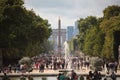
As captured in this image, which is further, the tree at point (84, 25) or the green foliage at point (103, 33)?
→ the tree at point (84, 25)

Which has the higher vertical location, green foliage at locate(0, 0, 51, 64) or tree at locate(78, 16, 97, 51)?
tree at locate(78, 16, 97, 51)

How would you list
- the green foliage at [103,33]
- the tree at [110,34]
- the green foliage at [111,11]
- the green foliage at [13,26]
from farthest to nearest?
the green foliage at [111,11], the green foliage at [103,33], the tree at [110,34], the green foliage at [13,26]

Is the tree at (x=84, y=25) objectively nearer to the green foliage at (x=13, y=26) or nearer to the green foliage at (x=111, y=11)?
the green foliage at (x=111, y=11)

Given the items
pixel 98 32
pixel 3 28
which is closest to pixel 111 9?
pixel 98 32

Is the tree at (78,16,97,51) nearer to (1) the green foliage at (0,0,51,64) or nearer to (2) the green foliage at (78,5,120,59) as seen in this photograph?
(2) the green foliage at (78,5,120,59)

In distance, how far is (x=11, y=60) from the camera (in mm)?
77438

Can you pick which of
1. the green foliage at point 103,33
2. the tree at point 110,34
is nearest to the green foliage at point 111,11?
the green foliage at point 103,33

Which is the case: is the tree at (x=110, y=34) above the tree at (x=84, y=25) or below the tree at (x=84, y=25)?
below

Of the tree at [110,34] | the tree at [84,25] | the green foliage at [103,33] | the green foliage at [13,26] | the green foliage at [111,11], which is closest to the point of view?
the green foliage at [13,26]

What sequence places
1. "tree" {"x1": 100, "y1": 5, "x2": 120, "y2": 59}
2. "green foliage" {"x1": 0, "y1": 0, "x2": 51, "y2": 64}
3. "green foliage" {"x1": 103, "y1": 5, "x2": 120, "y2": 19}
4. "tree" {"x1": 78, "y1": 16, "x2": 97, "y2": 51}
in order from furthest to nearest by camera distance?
1. "tree" {"x1": 78, "y1": 16, "x2": 97, "y2": 51}
2. "green foliage" {"x1": 103, "y1": 5, "x2": 120, "y2": 19}
3. "tree" {"x1": 100, "y1": 5, "x2": 120, "y2": 59}
4. "green foliage" {"x1": 0, "y1": 0, "x2": 51, "y2": 64}

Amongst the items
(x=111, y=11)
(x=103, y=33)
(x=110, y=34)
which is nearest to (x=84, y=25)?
(x=111, y=11)

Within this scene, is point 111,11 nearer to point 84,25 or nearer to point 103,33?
point 103,33

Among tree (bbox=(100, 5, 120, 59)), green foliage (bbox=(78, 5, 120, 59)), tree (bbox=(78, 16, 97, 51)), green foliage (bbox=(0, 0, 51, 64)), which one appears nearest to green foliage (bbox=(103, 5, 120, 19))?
green foliage (bbox=(78, 5, 120, 59))

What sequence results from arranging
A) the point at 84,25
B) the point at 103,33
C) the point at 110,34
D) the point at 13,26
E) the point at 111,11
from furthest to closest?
the point at 84,25 → the point at 111,11 → the point at 103,33 → the point at 110,34 → the point at 13,26
